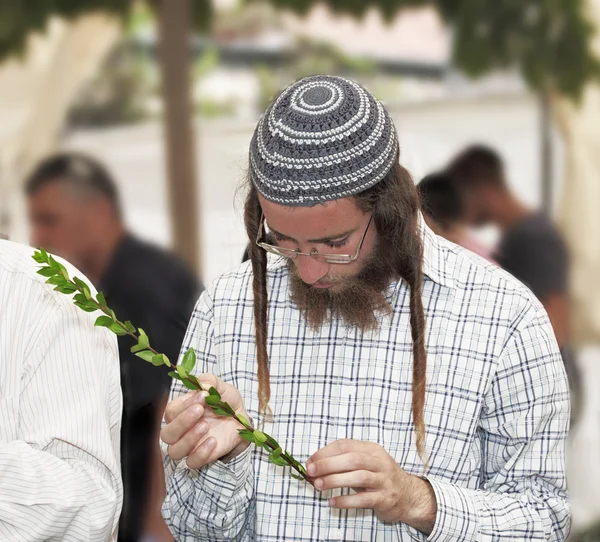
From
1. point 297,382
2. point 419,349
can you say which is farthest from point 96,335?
point 419,349

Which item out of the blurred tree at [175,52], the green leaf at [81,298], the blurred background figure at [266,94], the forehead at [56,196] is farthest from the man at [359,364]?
the blurred tree at [175,52]

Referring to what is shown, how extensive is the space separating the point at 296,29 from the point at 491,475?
9.37 feet

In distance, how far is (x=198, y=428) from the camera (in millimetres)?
1314

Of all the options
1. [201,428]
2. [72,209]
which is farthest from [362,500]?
[72,209]

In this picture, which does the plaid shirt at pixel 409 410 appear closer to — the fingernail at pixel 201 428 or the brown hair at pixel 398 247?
the brown hair at pixel 398 247

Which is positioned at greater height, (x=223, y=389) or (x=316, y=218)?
(x=316, y=218)

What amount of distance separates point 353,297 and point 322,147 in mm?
271

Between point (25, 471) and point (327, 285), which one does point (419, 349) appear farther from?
point (25, 471)

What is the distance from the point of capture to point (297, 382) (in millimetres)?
1540

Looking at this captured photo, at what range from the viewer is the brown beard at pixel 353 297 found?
Answer: 148 cm

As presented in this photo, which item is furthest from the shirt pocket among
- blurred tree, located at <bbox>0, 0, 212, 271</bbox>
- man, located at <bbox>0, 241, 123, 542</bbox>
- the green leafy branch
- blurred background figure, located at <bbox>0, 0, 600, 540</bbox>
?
blurred tree, located at <bbox>0, 0, 212, 271</bbox>

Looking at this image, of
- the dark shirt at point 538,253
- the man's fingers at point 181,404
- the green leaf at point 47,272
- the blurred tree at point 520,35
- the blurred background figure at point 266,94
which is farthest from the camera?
the blurred background figure at point 266,94

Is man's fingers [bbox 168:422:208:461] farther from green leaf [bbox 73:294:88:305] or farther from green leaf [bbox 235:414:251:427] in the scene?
green leaf [bbox 73:294:88:305]

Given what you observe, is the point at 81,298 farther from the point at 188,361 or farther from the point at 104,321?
the point at 188,361
